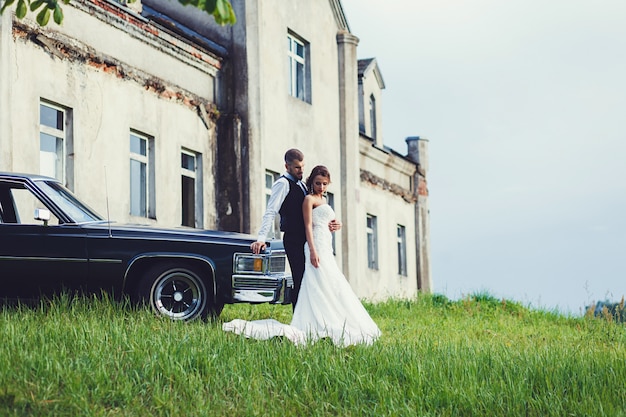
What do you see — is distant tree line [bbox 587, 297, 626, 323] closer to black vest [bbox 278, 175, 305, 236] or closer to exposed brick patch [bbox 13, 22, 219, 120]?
black vest [bbox 278, 175, 305, 236]

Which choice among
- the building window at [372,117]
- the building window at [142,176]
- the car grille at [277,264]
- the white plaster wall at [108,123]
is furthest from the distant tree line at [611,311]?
the building window at [372,117]

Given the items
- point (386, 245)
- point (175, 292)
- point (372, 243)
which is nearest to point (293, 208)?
point (175, 292)

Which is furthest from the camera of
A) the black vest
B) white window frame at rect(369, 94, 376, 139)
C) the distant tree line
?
white window frame at rect(369, 94, 376, 139)

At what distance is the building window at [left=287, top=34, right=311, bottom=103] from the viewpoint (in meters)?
23.5

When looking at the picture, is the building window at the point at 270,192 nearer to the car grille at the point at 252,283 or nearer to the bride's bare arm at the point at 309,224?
the car grille at the point at 252,283

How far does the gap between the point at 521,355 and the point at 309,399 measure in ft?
9.24

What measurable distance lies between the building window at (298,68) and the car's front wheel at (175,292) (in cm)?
1242

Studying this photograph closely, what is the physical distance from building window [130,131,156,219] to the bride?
7.10 meters

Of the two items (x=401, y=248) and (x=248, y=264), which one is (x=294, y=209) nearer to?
(x=248, y=264)

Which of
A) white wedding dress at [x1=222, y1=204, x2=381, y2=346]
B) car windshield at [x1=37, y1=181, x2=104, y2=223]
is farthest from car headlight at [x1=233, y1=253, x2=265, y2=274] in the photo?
car windshield at [x1=37, y1=181, x2=104, y2=223]

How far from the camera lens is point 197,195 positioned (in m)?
19.5

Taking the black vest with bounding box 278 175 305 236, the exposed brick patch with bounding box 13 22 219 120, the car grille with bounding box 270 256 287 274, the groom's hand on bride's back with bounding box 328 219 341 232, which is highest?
the exposed brick patch with bounding box 13 22 219 120

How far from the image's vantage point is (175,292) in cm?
1141

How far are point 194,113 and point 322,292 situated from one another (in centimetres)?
926
